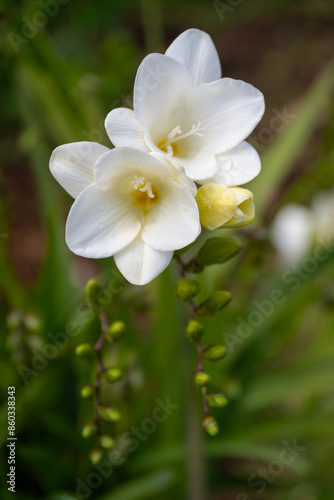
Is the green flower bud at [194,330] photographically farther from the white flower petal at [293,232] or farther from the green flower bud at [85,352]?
the white flower petal at [293,232]

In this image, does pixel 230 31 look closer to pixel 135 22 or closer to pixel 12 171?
pixel 135 22

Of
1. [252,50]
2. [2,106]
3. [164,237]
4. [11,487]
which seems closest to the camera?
[164,237]

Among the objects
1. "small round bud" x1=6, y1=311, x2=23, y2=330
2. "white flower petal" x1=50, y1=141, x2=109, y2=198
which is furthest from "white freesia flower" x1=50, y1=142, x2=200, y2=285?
"small round bud" x1=6, y1=311, x2=23, y2=330

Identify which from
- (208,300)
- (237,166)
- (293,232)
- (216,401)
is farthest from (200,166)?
(293,232)

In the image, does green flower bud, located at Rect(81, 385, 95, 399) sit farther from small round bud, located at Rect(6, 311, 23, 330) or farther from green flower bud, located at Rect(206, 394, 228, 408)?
small round bud, located at Rect(6, 311, 23, 330)

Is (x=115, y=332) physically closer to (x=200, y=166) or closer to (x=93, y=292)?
(x=93, y=292)

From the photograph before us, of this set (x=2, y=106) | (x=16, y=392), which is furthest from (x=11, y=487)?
(x=2, y=106)
